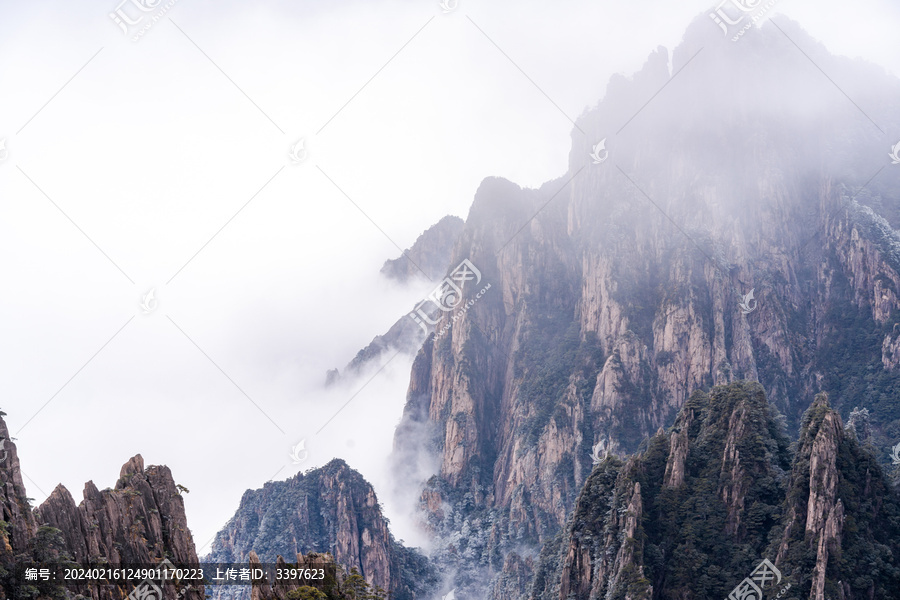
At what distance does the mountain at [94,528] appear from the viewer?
236 feet

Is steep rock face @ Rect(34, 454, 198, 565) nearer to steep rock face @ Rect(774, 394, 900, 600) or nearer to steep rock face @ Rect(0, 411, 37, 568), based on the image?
steep rock face @ Rect(0, 411, 37, 568)

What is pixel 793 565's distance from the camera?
12319cm

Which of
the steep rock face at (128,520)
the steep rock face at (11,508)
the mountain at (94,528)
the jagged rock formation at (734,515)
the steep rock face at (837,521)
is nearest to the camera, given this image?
the steep rock face at (11,508)

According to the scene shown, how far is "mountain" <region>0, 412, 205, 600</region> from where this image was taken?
2835 inches

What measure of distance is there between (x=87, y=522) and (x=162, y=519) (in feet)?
28.7

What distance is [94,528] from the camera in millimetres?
81000

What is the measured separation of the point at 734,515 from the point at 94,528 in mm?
89092

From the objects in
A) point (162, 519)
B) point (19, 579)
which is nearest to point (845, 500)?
point (162, 519)

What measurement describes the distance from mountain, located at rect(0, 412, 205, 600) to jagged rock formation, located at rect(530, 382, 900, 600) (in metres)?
63.2

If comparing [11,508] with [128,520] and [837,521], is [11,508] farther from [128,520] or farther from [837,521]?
[837,521]

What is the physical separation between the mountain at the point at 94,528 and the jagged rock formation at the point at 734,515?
63.2m

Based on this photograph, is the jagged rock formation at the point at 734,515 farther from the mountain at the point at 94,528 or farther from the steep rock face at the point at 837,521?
the mountain at the point at 94,528

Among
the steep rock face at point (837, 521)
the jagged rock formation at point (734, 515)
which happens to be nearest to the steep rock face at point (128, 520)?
the jagged rock formation at point (734, 515)

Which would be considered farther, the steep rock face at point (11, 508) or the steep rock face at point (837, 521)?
the steep rock face at point (837, 521)
